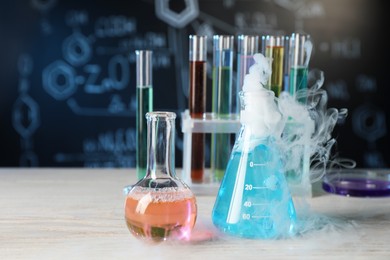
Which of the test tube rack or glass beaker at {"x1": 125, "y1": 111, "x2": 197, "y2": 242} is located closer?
glass beaker at {"x1": 125, "y1": 111, "x2": 197, "y2": 242}

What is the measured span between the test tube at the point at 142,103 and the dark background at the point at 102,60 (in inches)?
64.2

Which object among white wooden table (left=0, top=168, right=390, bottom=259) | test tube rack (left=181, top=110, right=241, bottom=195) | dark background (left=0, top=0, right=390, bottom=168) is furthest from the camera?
dark background (left=0, top=0, right=390, bottom=168)

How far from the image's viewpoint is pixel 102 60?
9.17 ft

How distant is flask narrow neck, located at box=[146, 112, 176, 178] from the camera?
78 cm

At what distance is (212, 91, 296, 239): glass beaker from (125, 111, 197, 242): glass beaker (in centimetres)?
7

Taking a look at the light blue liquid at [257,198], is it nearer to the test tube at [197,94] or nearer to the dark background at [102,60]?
the test tube at [197,94]

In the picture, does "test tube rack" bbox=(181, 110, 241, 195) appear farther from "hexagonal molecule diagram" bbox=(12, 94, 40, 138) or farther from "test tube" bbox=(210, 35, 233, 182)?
"hexagonal molecule diagram" bbox=(12, 94, 40, 138)

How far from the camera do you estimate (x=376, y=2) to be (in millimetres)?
2867

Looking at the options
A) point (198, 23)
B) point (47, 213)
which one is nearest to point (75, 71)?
point (198, 23)

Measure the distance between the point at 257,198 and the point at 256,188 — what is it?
2 centimetres

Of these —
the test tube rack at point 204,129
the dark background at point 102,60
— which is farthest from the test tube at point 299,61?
the dark background at point 102,60

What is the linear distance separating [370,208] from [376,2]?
214 centimetres

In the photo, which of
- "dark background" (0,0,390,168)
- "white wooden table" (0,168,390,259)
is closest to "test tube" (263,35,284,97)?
"white wooden table" (0,168,390,259)

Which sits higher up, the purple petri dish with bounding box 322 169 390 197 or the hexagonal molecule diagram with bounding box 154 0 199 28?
the hexagonal molecule diagram with bounding box 154 0 199 28
